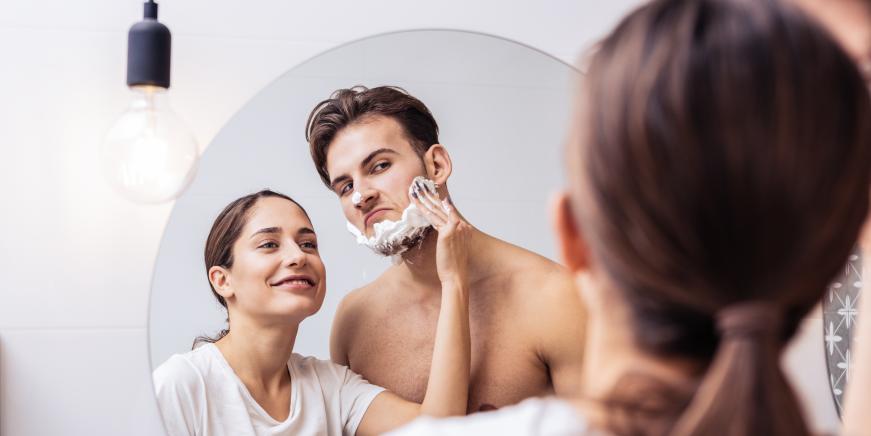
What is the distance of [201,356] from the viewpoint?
1.02 meters

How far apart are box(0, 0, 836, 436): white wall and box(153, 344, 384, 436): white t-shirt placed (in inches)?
3.1

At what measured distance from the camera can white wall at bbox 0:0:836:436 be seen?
42.3 inches

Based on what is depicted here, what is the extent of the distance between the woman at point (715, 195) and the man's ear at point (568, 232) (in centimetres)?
4

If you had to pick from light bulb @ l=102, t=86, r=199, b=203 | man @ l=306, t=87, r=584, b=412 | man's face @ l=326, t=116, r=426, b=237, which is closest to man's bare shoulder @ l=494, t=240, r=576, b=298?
man @ l=306, t=87, r=584, b=412

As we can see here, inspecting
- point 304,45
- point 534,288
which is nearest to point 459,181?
point 534,288

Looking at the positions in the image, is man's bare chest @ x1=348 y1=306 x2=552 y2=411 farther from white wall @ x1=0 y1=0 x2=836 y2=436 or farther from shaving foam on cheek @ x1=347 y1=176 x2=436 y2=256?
white wall @ x1=0 y1=0 x2=836 y2=436

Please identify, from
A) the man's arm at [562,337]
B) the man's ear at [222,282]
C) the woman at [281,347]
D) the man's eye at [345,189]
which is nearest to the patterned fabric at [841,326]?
the man's arm at [562,337]

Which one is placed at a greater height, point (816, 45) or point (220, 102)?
point (220, 102)

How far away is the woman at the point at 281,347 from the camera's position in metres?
0.99

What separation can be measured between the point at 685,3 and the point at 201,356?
0.71m

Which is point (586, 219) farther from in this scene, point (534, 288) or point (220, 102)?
point (220, 102)

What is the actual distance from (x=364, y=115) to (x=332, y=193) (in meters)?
0.09

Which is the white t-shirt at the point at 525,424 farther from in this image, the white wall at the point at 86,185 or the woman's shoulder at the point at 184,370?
the white wall at the point at 86,185

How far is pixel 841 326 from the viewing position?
121 cm
